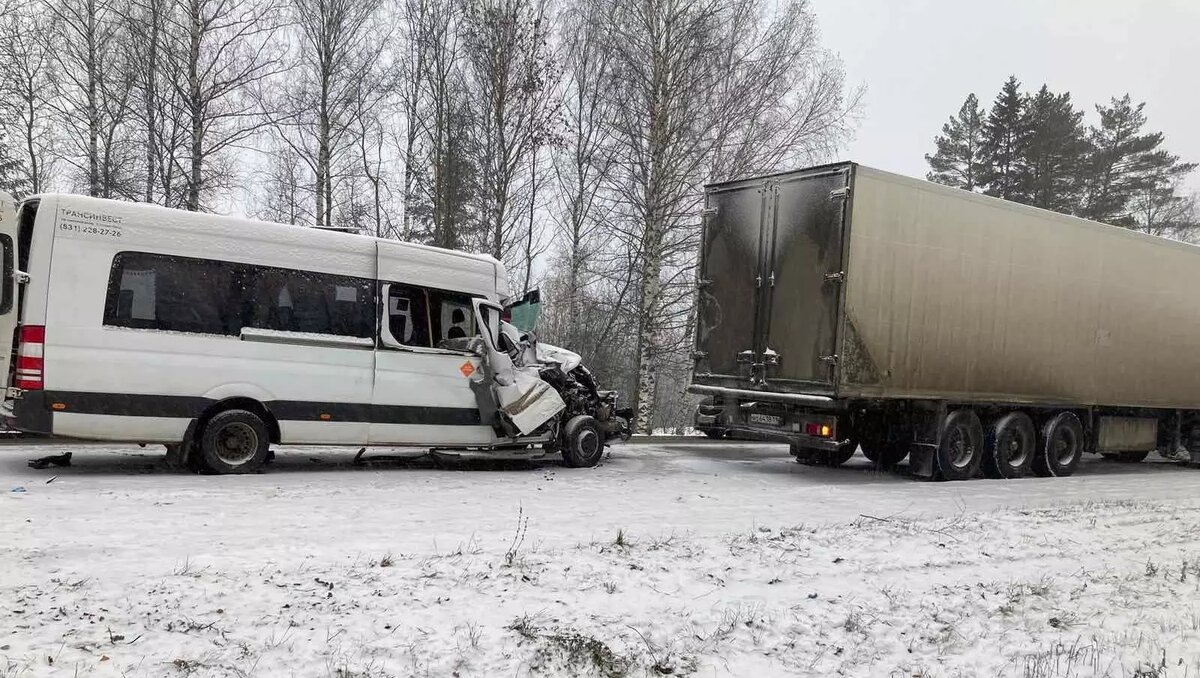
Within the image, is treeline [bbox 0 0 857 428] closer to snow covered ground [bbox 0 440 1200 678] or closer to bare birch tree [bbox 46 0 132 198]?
bare birch tree [bbox 46 0 132 198]

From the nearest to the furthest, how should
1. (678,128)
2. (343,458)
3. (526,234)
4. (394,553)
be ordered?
(394,553)
(343,458)
(678,128)
(526,234)

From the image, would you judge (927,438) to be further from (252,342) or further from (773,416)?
(252,342)

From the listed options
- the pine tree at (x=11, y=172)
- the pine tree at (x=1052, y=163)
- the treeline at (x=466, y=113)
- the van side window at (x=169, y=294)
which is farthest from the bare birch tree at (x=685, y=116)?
the pine tree at (x=1052, y=163)

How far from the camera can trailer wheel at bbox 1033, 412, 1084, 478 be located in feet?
38.7

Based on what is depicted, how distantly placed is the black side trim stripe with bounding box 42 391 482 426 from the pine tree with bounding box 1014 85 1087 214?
29.9 meters

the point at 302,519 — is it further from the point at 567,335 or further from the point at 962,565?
the point at 567,335

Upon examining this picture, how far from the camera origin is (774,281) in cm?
1032

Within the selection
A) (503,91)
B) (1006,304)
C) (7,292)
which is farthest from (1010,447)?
(503,91)

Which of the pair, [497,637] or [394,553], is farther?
[394,553]

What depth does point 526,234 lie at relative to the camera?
78.4 ft

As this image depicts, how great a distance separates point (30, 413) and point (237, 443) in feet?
5.93

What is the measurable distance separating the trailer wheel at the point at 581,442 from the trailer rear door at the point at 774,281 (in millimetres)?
1832

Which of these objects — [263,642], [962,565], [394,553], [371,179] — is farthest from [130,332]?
[371,179]

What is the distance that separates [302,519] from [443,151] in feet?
52.3
